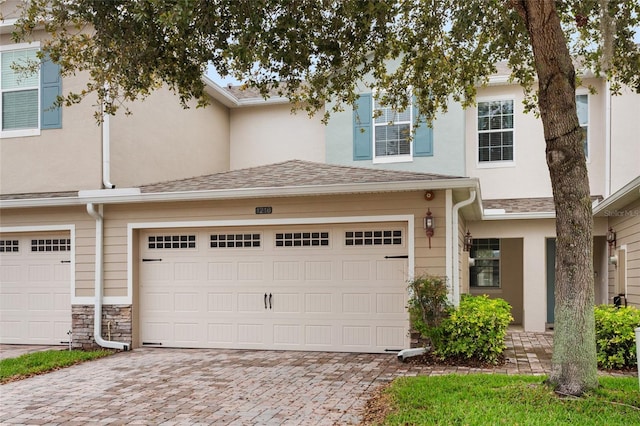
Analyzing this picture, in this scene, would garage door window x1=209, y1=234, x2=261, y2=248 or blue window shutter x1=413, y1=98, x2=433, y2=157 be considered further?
blue window shutter x1=413, y1=98, x2=433, y2=157

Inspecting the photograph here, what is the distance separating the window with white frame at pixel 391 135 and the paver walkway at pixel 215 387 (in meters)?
5.57

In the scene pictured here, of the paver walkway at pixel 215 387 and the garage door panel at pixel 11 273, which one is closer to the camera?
the paver walkway at pixel 215 387

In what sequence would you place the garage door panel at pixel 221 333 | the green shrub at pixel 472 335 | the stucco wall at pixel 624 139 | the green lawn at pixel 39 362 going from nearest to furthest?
1. the green lawn at pixel 39 362
2. the green shrub at pixel 472 335
3. the garage door panel at pixel 221 333
4. the stucco wall at pixel 624 139

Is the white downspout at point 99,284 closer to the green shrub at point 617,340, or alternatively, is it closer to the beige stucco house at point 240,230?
the beige stucco house at point 240,230

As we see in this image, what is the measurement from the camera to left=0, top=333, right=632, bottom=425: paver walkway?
20.3 ft

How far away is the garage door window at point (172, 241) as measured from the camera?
1089cm

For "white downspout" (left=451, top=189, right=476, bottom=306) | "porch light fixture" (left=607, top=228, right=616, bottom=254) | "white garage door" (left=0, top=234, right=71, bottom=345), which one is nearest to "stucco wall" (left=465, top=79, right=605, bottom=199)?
"porch light fixture" (left=607, top=228, right=616, bottom=254)

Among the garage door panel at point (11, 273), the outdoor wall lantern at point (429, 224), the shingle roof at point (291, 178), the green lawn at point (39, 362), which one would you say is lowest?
the green lawn at point (39, 362)

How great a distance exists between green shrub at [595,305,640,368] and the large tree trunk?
7.46 feet

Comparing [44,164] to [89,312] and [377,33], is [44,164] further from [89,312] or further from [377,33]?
[377,33]

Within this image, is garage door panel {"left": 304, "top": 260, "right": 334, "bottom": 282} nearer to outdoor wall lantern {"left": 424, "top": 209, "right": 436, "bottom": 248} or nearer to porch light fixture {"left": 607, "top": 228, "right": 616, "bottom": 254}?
outdoor wall lantern {"left": 424, "top": 209, "right": 436, "bottom": 248}

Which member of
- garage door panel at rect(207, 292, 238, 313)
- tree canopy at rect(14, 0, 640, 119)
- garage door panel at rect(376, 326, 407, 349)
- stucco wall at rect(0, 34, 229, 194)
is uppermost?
tree canopy at rect(14, 0, 640, 119)

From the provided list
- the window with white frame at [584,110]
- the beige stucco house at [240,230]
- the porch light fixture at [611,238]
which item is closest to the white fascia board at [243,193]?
the beige stucco house at [240,230]

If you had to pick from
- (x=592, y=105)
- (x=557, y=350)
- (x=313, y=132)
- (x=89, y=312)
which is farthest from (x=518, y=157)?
(x=89, y=312)
